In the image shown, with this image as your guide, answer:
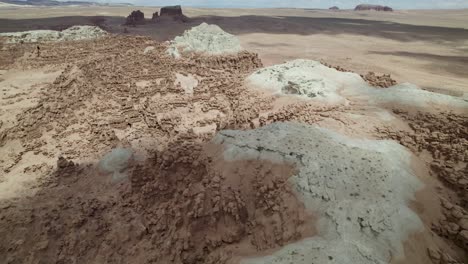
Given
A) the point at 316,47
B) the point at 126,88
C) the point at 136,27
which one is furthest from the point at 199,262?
the point at 136,27

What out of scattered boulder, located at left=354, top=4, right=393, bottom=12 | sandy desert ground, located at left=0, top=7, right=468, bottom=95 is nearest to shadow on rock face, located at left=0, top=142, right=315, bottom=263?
sandy desert ground, located at left=0, top=7, right=468, bottom=95

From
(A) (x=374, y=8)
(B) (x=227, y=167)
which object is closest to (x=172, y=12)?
(B) (x=227, y=167)

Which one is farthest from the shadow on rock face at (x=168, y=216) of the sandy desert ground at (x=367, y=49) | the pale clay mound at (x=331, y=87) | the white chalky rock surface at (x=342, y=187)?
the sandy desert ground at (x=367, y=49)

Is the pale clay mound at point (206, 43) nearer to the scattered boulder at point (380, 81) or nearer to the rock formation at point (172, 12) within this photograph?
the scattered boulder at point (380, 81)

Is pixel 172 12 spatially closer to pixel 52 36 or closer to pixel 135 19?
pixel 135 19

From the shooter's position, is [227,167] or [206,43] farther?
[206,43]

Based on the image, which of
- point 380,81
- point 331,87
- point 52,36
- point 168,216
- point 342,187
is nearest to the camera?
point 342,187

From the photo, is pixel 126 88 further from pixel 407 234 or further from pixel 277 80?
pixel 407 234
